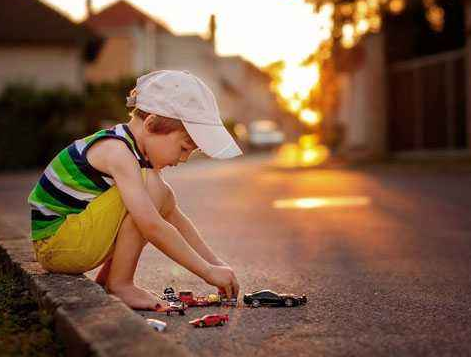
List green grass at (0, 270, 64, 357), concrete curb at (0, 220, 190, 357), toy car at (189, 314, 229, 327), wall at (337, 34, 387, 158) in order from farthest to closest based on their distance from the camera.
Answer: wall at (337, 34, 387, 158) → toy car at (189, 314, 229, 327) → green grass at (0, 270, 64, 357) → concrete curb at (0, 220, 190, 357)

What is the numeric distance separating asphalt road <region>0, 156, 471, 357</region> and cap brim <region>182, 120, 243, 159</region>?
717 millimetres

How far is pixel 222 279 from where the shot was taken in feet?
12.1

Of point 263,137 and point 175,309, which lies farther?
point 263,137

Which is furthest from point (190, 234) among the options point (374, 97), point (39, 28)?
point (39, 28)

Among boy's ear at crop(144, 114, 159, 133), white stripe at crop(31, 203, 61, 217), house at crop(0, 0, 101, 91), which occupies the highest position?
house at crop(0, 0, 101, 91)

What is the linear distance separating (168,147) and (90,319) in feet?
3.29

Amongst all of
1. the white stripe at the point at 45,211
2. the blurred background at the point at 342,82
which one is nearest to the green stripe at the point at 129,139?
the white stripe at the point at 45,211

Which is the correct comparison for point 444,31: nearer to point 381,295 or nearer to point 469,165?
point 469,165

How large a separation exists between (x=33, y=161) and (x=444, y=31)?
13.0 meters

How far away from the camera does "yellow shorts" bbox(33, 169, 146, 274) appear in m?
3.66

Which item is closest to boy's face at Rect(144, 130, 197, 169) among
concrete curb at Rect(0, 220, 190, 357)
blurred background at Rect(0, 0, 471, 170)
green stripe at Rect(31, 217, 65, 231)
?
A: green stripe at Rect(31, 217, 65, 231)

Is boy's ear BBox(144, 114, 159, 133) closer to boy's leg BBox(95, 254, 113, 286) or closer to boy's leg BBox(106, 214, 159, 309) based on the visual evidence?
boy's leg BBox(106, 214, 159, 309)

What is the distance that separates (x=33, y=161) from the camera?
25938mm

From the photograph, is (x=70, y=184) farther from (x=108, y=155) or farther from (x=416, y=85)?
(x=416, y=85)
